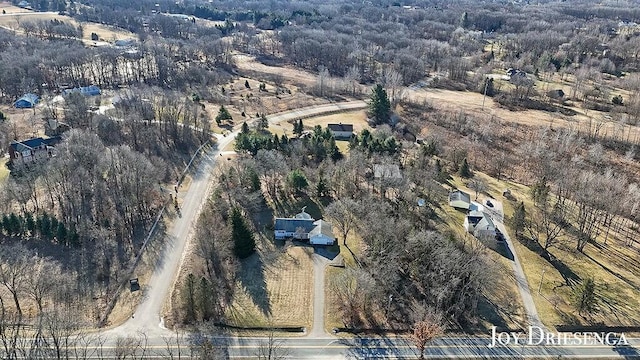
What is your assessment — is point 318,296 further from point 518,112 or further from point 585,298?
point 518,112

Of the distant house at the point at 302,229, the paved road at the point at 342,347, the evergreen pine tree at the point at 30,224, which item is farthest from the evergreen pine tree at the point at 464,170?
the evergreen pine tree at the point at 30,224

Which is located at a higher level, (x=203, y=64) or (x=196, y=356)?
(x=203, y=64)

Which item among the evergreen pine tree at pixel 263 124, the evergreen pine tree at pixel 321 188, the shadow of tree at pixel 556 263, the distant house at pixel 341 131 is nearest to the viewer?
the shadow of tree at pixel 556 263

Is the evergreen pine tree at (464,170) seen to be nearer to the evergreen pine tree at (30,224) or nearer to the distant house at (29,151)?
the evergreen pine tree at (30,224)

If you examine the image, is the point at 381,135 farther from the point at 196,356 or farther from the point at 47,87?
the point at 47,87

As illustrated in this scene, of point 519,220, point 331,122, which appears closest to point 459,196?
point 519,220

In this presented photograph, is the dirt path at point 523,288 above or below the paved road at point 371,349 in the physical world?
above

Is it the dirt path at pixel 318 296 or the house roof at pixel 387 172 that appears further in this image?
the house roof at pixel 387 172

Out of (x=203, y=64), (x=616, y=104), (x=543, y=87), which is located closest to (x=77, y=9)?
(x=203, y=64)
